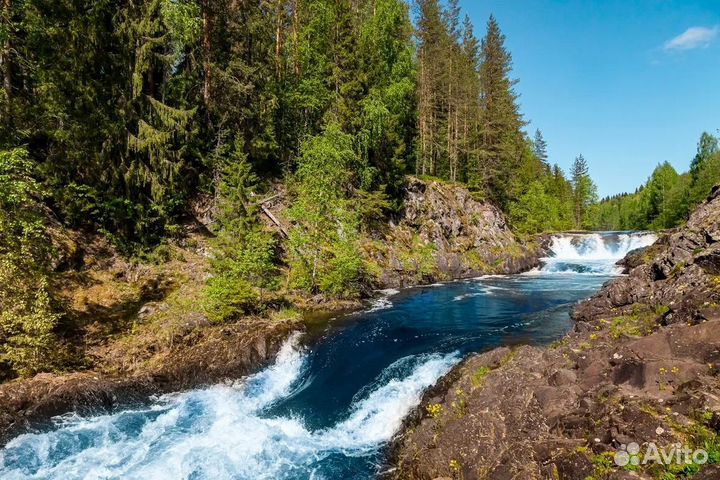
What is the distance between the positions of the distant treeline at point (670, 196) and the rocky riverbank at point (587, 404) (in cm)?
3279

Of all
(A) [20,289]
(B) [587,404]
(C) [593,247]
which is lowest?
(B) [587,404]

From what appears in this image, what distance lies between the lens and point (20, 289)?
1054 cm

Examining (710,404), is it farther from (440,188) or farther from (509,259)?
(440,188)

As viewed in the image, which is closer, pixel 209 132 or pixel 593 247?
pixel 209 132

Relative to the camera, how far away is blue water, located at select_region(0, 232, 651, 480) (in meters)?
8.95

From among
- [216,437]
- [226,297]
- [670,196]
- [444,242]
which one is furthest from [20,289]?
[670,196]

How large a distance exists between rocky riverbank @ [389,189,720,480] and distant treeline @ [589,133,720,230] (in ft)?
108

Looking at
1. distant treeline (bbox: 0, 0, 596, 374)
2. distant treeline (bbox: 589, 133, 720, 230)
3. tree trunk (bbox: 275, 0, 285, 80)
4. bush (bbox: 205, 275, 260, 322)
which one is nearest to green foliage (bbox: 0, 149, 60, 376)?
distant treeline (bbox: 0, 0, 596, 374)

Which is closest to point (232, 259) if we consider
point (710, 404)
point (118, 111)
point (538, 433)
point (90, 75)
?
point (118, 111)

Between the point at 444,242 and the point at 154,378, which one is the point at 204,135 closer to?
the point at 154,378

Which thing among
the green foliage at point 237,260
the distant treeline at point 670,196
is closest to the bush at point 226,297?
the green foliage at point 237,260

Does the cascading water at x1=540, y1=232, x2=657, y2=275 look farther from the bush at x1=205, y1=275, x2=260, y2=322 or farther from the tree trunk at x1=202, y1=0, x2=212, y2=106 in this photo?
the tree trunk at x1=202, y1=0, x2=212, y2=106

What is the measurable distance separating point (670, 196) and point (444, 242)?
193 ft

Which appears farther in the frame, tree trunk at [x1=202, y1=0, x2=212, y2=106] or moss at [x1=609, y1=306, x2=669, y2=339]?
tree trunk at [x1=202, y1=0, x2=212, y2=106]
